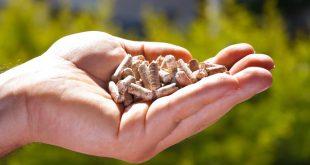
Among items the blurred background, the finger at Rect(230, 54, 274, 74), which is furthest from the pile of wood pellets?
the blurred background

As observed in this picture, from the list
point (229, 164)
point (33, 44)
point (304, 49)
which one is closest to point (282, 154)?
point (229, 164)

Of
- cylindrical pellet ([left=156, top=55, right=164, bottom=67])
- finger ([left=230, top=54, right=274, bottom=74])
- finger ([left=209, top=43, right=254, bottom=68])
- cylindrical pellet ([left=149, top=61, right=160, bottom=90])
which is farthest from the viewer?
cylindrical pellet ([left=156, top=55, right=164, bottom=67])

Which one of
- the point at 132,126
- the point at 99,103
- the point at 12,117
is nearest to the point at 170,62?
the point at 99,103

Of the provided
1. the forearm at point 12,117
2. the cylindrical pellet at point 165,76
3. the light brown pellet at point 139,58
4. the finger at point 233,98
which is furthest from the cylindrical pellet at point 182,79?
the forearm at point 12,117

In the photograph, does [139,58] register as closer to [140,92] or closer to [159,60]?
[159,60]

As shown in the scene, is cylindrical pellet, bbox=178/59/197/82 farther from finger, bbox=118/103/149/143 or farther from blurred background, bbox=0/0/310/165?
blurred background, bbox=0/0/310/165

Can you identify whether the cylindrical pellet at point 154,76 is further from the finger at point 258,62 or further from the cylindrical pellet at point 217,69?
the finger at point 258,62

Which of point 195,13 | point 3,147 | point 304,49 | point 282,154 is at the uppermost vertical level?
point 3,147

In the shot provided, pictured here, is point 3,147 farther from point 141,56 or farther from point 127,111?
point 141,56
